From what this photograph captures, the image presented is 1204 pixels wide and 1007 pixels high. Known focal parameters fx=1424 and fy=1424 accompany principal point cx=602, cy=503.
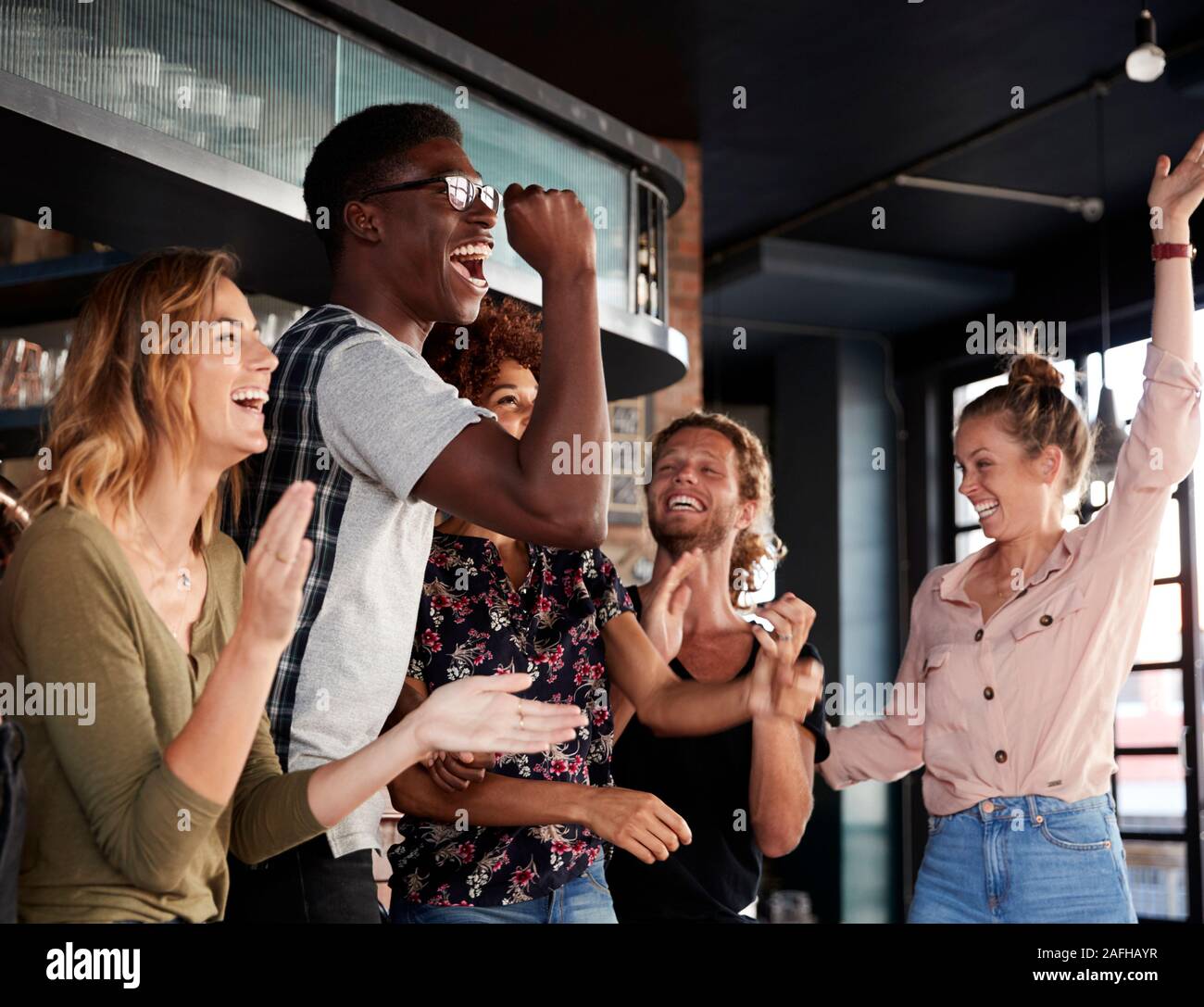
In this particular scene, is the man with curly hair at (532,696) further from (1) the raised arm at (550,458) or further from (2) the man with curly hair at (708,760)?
(1) the raised arm at (550,458)

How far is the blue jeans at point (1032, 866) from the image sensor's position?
188 cm

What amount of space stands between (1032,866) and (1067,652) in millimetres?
301

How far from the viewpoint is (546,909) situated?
167 centimetres

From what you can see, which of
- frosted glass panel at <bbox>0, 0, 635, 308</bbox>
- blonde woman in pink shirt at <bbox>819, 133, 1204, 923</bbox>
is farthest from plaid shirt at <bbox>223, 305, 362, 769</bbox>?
frosted glass panel at <bbox>0, 0, 635, 308</bbox>

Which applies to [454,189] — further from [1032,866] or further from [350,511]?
[1032,866]

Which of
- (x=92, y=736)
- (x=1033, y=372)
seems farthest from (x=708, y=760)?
(x=92, y=736)

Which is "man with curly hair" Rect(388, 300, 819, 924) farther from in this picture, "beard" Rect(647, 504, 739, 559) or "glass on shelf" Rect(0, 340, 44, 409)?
"glass on shelf" Rect(0, 340, 44, 409)

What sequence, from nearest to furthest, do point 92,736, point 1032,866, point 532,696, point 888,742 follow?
point 92,736 < point 532,696 < point 1032,866 < point 888,742

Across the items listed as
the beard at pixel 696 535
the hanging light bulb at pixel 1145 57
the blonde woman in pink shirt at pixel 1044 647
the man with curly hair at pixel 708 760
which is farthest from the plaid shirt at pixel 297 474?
the hanging light bulb at pixel 1145 57

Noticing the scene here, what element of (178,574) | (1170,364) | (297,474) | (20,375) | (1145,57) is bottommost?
(178,574)

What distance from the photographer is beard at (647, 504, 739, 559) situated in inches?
89.0

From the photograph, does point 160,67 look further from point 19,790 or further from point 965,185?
point 965,185
